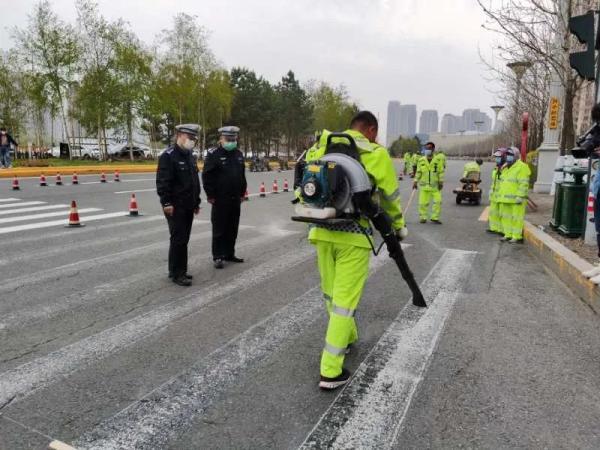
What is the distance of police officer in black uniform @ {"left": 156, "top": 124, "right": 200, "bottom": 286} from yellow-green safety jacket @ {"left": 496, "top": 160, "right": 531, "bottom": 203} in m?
6.01

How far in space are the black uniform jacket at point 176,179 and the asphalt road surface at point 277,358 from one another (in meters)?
1.02

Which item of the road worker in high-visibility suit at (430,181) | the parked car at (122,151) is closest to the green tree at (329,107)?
the parked car at (122,151)

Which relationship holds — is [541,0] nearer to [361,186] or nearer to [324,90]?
[361,186]

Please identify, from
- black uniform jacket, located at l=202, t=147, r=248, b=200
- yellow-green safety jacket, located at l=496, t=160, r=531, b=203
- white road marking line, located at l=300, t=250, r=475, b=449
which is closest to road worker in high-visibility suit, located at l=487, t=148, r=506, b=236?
yellow-green safety jacket, located at l=496, t=160, r=531, b=203

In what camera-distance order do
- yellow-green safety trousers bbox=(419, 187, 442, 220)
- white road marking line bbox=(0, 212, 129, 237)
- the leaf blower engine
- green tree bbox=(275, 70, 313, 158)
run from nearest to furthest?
the leaf blower engine, white road marking line bbox=(0, 212, 129, 237), yellow-green safety trousers bbox=(419, 187, 442, 220), green tree bbox=(275, 70, 313, 158)

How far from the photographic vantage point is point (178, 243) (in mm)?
5898

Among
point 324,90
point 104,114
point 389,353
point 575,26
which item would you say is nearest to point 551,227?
point 575,26

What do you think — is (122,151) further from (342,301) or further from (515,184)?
(342,301)

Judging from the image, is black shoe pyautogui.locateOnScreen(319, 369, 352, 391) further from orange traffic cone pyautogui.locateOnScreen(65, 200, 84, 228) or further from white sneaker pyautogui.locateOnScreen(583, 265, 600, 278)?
orange traffic cone pyautogui.locateOnScreen(65, 200, 84, 228)

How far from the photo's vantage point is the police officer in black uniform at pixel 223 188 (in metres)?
6.82

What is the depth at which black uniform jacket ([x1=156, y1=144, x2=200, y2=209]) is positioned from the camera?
5781mm

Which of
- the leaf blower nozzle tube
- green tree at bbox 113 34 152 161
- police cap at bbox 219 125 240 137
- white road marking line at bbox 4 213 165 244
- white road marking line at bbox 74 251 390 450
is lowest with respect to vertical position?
white road marking line at bbox 74 251 390 450

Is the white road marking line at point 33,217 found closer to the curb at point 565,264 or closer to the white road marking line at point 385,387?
the white road marking line at point 385,387

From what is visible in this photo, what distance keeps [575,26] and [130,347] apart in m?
6.29
